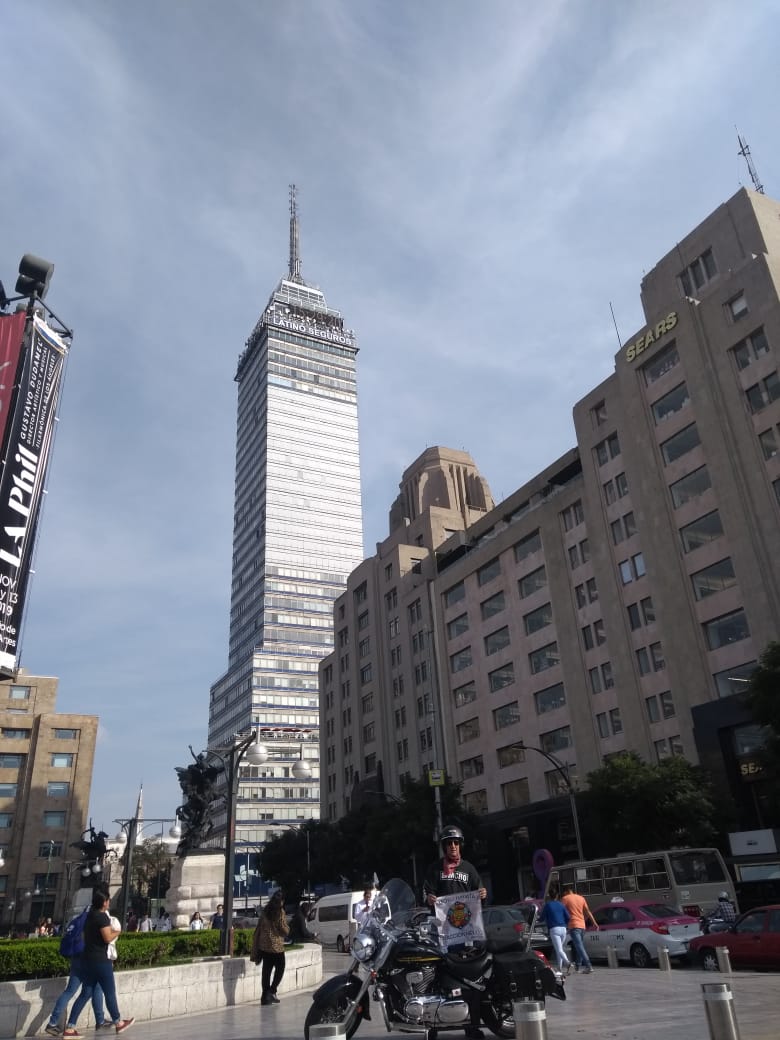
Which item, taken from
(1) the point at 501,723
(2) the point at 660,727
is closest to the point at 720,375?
(2) the point at 660,727

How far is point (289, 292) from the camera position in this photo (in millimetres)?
175500

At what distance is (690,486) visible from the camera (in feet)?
132

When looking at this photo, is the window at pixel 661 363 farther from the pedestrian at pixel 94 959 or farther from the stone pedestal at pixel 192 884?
the pedestrian at pixel 94 959

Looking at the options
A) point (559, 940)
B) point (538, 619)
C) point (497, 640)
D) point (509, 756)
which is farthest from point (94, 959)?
point (497, 640)

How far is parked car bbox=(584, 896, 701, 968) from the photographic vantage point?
63.1ft

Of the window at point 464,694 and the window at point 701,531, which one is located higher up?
the window at point 701,531

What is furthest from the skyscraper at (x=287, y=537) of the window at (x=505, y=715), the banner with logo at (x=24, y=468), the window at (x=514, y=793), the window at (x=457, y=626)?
the banner with logo at (x=24, y=468)

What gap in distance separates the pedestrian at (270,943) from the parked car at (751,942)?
8.89 metres

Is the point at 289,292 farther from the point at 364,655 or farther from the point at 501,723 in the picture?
the point at 501,723

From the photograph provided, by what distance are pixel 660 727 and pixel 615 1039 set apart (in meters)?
34.5

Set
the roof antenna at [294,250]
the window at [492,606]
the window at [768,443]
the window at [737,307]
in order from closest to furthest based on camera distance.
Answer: the window at [768,443], the window at [737,307], the window at [492,606], the roof antenna at [294,250]

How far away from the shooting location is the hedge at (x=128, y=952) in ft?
38.4

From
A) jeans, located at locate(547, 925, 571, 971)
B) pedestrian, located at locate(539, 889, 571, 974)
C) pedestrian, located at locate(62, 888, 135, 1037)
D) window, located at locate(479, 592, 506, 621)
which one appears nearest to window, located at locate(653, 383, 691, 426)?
window, located at locate(479, 592, 506, 621)

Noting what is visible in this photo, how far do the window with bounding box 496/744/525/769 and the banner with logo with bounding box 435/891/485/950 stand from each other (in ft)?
143
